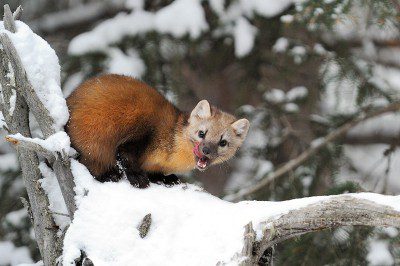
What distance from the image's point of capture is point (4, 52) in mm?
4262

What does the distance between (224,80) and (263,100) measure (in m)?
1.11

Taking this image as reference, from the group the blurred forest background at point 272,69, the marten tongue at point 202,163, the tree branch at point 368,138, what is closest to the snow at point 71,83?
the blurred forest background at point 272,69

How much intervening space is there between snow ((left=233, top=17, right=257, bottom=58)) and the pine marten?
1.47 meters

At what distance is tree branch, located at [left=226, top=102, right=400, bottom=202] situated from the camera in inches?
241

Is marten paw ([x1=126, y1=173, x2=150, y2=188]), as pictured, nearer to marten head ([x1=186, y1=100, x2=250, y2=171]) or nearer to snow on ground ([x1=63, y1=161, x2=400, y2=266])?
snow on ground ([x1=63, y1=161, x2=400, y2=266])

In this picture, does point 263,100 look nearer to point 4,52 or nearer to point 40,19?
point 40,19

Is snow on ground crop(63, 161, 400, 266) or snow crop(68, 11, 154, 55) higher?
snow on ground crop(63, 161, 400, 266)

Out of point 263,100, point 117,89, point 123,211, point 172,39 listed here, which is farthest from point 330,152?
point 123,211

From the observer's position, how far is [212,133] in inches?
205

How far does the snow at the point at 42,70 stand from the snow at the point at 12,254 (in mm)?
2556

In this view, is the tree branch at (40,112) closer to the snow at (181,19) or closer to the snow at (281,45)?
the snow at (181,19)

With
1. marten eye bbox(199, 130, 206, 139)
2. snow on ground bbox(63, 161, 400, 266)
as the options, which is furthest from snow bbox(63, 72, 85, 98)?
snow on ground bbox(63, 161, 400, 266)

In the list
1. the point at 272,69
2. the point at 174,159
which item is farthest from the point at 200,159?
the point at 272,69

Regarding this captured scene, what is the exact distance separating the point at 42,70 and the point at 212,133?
1529 mm
